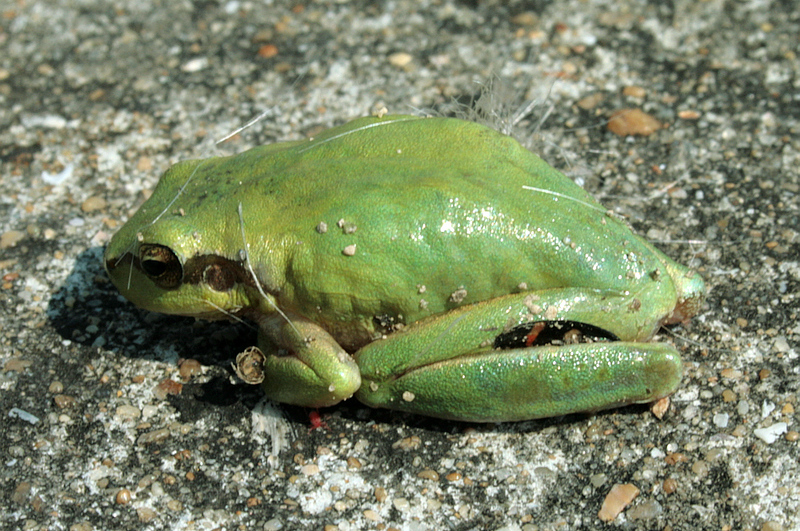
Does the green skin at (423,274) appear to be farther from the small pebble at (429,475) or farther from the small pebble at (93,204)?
the small pebble at (93,204)

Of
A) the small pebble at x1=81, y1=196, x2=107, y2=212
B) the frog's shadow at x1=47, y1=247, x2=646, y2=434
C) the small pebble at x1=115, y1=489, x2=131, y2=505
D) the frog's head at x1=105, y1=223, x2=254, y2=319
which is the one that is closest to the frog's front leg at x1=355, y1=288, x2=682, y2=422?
the frog's shadow at x1=47, y1=247, x2=646, y2=434

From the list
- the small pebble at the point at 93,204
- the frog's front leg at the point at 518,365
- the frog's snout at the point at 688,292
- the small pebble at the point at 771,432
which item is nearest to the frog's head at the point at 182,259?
the frog's front leg at the point at 518,365

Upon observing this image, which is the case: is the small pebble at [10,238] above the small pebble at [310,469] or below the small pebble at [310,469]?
above

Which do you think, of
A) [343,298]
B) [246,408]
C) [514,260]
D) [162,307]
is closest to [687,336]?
[514,260]

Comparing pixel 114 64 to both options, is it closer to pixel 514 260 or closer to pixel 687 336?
pixel 514 260

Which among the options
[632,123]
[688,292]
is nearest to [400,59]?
[632,123]

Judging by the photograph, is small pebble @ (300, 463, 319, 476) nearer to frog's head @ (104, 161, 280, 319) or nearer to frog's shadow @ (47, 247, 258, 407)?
frog's shadow @ (47, 247, 258, 407)

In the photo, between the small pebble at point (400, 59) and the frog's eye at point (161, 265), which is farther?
the small pebble at point (400, 59)
